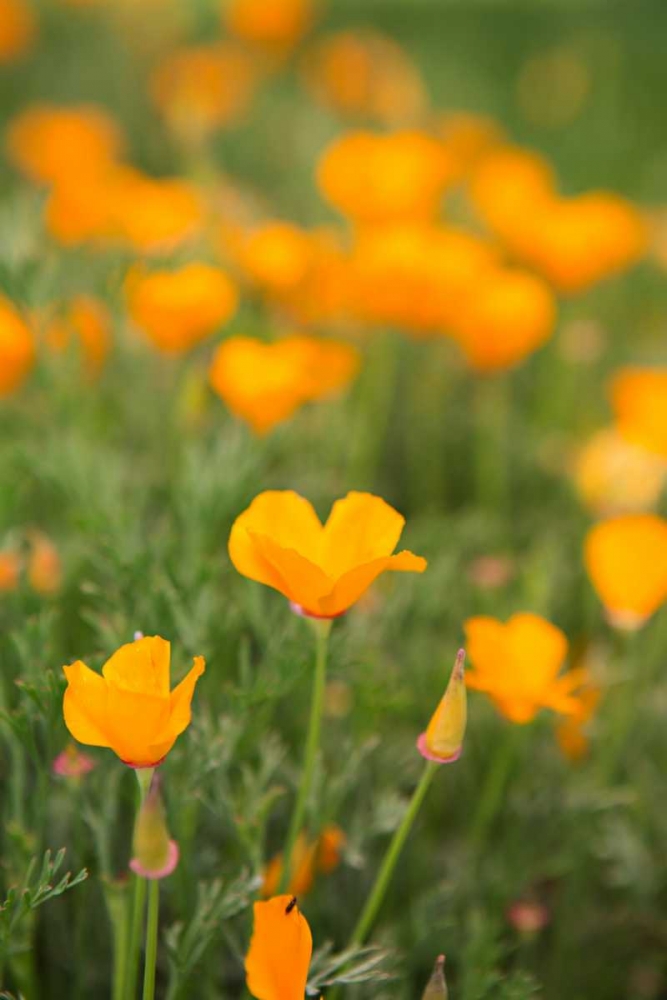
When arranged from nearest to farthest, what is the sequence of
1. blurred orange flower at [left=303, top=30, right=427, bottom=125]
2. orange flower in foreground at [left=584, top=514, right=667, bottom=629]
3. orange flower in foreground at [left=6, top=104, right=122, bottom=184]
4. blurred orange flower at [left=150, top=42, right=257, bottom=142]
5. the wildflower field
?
the wildflower field, orange flower in foreground at [left=584, top=514, right=667, bottom=629], orange flower in foreground at [left=6, top=104, right=122, bottom=184], blurred orange flower at [left=150, top=42, right=257, bottom=142], blurred orange flower at [left=303, top=30, right=427, bottom=125]

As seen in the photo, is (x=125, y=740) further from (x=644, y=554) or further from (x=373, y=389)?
(x=373, y=389)

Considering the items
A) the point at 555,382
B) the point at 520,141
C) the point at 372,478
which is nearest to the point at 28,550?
the point at 372,478

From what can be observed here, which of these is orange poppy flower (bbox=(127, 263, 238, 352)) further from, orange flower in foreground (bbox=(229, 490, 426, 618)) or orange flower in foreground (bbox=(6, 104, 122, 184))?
orange flower in foreground (bbox=(6, 104, 122, 184))

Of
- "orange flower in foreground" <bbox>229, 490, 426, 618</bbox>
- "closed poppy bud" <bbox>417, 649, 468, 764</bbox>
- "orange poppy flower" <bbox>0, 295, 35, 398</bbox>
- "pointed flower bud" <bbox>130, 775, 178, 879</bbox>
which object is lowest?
"orange poppy flower" <bbox>0, 295, 35, 398</bbox>

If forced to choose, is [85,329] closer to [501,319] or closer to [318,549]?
[501,319]

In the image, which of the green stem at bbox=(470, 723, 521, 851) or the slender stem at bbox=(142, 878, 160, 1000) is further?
the green stem at bbox=(470, 723, 521, 851)

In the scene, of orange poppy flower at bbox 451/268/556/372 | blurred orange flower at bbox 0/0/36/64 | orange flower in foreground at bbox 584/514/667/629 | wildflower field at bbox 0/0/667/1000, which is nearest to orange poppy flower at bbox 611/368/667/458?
wildflower field at bbox 0/0/667/1000
